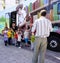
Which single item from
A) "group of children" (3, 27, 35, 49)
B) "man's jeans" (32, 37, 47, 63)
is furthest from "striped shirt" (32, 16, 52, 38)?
"group of children" (3, 27, 35, 49)

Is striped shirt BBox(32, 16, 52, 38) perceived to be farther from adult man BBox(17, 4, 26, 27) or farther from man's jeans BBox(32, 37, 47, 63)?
adult man BBox(17, 4, 26, 27)

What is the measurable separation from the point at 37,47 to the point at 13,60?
1.97 m

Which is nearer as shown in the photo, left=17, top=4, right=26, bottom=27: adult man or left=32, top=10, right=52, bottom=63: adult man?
left=32, top=10, right=52, bottom=63: adult man

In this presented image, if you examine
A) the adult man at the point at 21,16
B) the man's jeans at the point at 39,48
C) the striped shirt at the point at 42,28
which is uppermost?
the adult man at the point at 21,16

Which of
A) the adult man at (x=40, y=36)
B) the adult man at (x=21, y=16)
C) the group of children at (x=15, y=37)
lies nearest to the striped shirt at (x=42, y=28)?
the adult man at (x=40, y=36)

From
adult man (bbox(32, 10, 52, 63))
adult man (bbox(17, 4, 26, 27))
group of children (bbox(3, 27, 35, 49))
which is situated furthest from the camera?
adult man (bbox(17, 4, 26, 27))

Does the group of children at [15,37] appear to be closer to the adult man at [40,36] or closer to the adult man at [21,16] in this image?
the adult man at [21,16]

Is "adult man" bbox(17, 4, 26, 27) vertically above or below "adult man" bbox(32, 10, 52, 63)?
above

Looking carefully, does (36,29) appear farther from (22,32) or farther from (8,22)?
(8,22)

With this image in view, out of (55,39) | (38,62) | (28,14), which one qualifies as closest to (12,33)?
(28,14)

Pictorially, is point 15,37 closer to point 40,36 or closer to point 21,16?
point 21,16

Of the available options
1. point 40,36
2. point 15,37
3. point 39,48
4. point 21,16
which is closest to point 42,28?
point 40,36

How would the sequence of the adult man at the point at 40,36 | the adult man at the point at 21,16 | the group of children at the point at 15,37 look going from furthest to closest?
the adult man at the point at 21,16, the group of children at the point at 15,37, the adult man at the point at 40,36

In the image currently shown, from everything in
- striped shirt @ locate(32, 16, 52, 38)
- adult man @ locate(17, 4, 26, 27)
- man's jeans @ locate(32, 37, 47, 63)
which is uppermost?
adult man @ locate(17, 4, 26, 27)
